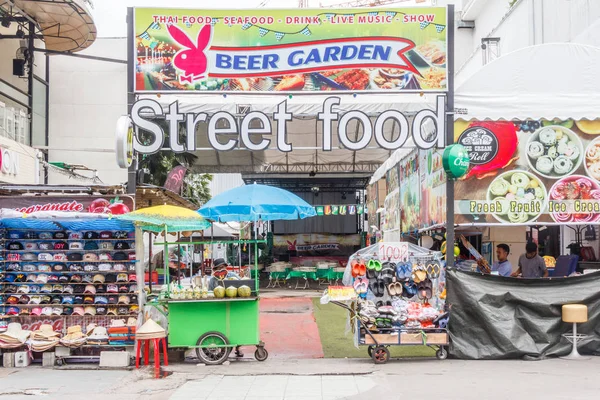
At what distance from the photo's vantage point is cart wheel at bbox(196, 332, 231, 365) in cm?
1030

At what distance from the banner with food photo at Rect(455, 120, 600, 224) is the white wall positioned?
61.7ft

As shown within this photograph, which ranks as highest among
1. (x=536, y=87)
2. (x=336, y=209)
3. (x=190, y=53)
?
(x=190, y=53)

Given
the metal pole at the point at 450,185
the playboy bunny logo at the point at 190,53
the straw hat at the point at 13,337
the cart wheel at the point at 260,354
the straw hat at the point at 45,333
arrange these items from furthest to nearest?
the playboy bunny logo at the point at 190,53
the metal pole at the point at 450,185
the cart wheel at the point at 260,354
the straw hat at the point at 45,333
the straw hat at the point at 13,337

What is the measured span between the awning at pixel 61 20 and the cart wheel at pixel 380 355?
1390 cm

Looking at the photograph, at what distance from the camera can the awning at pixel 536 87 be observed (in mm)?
11180

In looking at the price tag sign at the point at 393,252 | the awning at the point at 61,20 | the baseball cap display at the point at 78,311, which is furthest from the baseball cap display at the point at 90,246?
the awning at the point at 61,20

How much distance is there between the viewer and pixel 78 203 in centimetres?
1057

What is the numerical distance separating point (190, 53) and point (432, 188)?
16.8 feet

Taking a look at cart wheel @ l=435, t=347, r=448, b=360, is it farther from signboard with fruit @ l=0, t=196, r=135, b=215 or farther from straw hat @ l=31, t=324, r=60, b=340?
straw hat @ l=31, t=324, r=60, b=340

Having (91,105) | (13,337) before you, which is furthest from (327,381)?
(91,105)

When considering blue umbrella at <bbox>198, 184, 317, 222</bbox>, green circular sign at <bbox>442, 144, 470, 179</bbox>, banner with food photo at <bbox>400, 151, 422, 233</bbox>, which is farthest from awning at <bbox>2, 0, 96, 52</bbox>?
green circular sign at <bbox>442, 144, 470, 179</bbox>

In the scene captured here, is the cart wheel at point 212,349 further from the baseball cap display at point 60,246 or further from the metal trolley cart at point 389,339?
the baseball cap display at point 60,246

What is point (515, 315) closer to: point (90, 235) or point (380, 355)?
point (380, 355)

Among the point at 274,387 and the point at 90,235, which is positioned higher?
the point at 90,235
